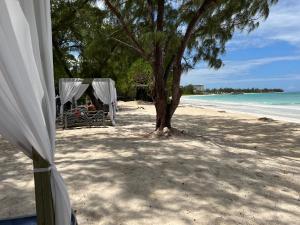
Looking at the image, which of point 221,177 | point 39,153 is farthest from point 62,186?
point 221,177

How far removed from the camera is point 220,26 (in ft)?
34.2

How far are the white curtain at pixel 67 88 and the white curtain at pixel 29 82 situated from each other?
11440 mm

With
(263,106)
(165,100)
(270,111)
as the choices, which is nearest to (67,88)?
(165,100)

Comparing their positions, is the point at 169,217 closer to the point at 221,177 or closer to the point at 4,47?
the point at 221,177

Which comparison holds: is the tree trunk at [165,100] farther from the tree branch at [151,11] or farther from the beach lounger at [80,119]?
the beach lounger at [80,119]

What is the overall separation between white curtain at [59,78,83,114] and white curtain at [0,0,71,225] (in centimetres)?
1144

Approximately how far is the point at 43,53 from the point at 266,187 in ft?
11.5

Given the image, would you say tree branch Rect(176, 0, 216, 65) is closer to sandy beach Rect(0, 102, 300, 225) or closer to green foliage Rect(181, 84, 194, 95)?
green foliage Rect(181, 84, 194, 95)

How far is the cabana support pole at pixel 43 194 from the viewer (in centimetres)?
241

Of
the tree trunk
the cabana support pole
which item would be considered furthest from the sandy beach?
the tree trunk

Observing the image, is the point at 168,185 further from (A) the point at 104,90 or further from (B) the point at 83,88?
(B) the point at 83,88

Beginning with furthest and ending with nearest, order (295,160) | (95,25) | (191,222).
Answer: (95,25) → (295,160) → (191,222)

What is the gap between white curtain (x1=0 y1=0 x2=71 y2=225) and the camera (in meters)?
2.17

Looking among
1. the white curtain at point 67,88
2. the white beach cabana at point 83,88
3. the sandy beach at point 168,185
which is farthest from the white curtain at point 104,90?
the sandy beach at point 168,185
